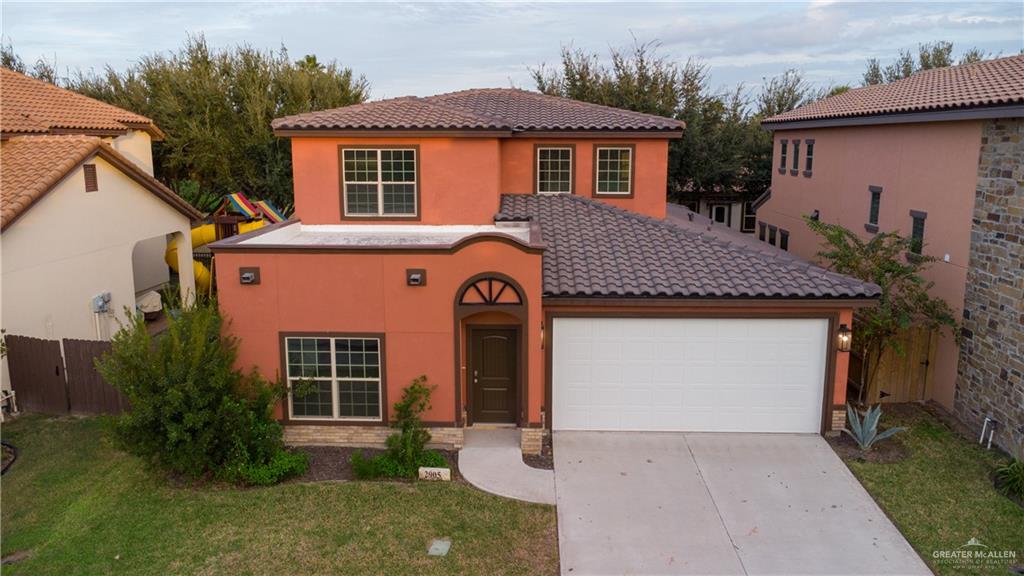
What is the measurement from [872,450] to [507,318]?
708 centimetres

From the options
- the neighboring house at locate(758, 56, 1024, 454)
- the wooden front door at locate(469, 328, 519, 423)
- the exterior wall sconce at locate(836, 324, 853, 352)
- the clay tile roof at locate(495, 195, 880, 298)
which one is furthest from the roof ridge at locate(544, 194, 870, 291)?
the wooden front door at locate(469, 328, 519, 423)

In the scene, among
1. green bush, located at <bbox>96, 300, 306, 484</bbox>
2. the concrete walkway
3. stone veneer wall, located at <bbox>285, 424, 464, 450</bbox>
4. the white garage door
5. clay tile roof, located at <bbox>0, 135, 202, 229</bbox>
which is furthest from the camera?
clay tile roof, located at <bbox>0, 135, 202, 229</bbox>

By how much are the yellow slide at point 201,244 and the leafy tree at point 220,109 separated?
3.26 meters

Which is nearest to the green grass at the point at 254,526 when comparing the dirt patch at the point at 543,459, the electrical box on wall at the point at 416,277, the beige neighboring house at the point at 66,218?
the dirt patch at the point at 543,459

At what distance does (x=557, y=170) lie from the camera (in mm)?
17844

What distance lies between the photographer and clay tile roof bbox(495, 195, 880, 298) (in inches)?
502

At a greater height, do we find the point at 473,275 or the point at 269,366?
the point at 473,275

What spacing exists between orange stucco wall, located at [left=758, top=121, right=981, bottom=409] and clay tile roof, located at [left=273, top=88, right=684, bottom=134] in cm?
565

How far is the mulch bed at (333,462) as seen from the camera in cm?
1173

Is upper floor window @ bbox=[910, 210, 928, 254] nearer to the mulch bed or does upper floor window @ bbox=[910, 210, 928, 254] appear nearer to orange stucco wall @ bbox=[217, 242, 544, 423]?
orange stucco wall @ bbox=[217, 242, 544, 423]

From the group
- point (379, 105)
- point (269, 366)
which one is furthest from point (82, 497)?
point (379, 105)

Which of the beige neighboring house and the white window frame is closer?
the beige neighboring house

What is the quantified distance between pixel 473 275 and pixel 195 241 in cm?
1826

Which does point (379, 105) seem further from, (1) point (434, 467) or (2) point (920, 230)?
(2) point (920, 230)
